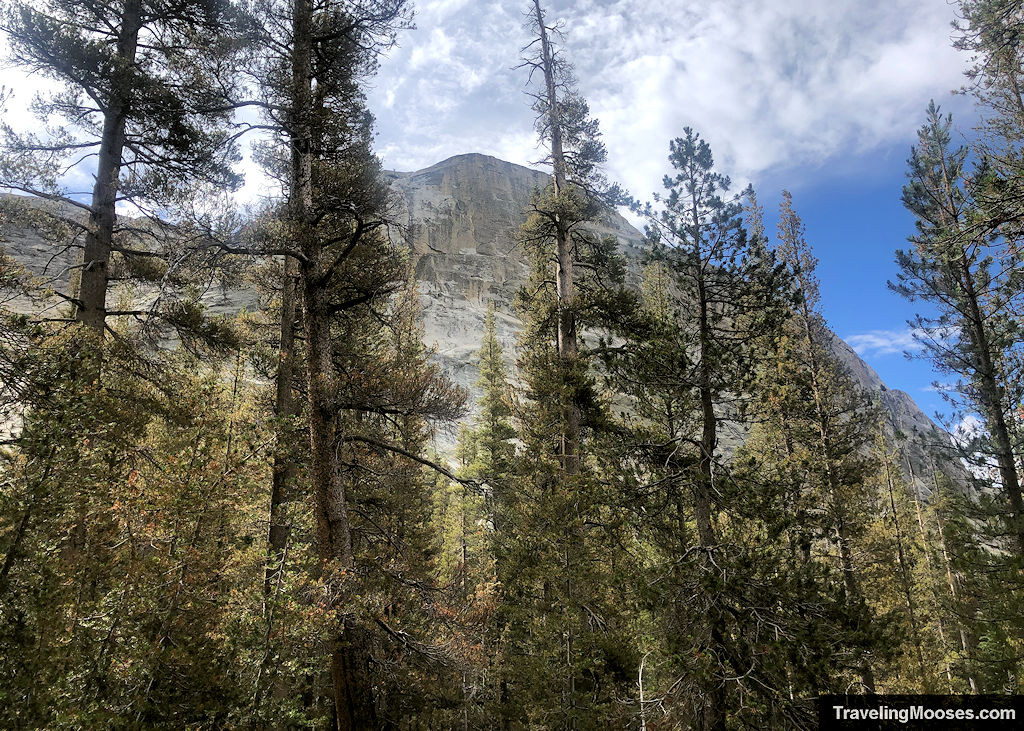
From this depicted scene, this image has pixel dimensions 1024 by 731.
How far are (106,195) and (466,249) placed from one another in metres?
70.3

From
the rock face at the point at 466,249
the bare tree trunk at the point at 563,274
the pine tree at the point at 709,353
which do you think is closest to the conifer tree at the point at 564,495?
the bare tree trunk at the point at 563,274

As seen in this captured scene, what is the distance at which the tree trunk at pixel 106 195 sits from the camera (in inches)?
291

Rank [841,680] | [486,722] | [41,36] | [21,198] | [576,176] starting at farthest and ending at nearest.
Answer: [486,722]
[576,176]
[21,198]
[41,36]
[841,680]

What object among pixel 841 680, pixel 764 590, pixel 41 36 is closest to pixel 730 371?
pixel 764 590

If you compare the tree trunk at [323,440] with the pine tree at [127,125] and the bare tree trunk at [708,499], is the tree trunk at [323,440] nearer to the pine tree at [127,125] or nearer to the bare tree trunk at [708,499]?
the pine tree at [127,125]

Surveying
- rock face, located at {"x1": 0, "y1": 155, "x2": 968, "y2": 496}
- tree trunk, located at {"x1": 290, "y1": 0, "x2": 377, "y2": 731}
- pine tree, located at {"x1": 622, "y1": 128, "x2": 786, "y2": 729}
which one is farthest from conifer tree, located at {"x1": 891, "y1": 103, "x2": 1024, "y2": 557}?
rock face, located at {"x1": 0, "y1": 155, "x2": 968, "y2": 496}

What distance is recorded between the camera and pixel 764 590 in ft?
19.2

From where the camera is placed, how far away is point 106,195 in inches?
311

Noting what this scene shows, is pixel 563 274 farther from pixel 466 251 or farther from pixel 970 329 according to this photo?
pixel 466 251

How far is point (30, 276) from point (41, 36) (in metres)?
3.66

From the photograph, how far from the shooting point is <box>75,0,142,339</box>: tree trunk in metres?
7.38

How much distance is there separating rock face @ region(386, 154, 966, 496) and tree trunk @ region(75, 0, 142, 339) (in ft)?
154

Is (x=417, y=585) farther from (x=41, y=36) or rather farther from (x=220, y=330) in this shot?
(x=41, y=36)

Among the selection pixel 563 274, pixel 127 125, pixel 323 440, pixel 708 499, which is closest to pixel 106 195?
pixel 127 125
